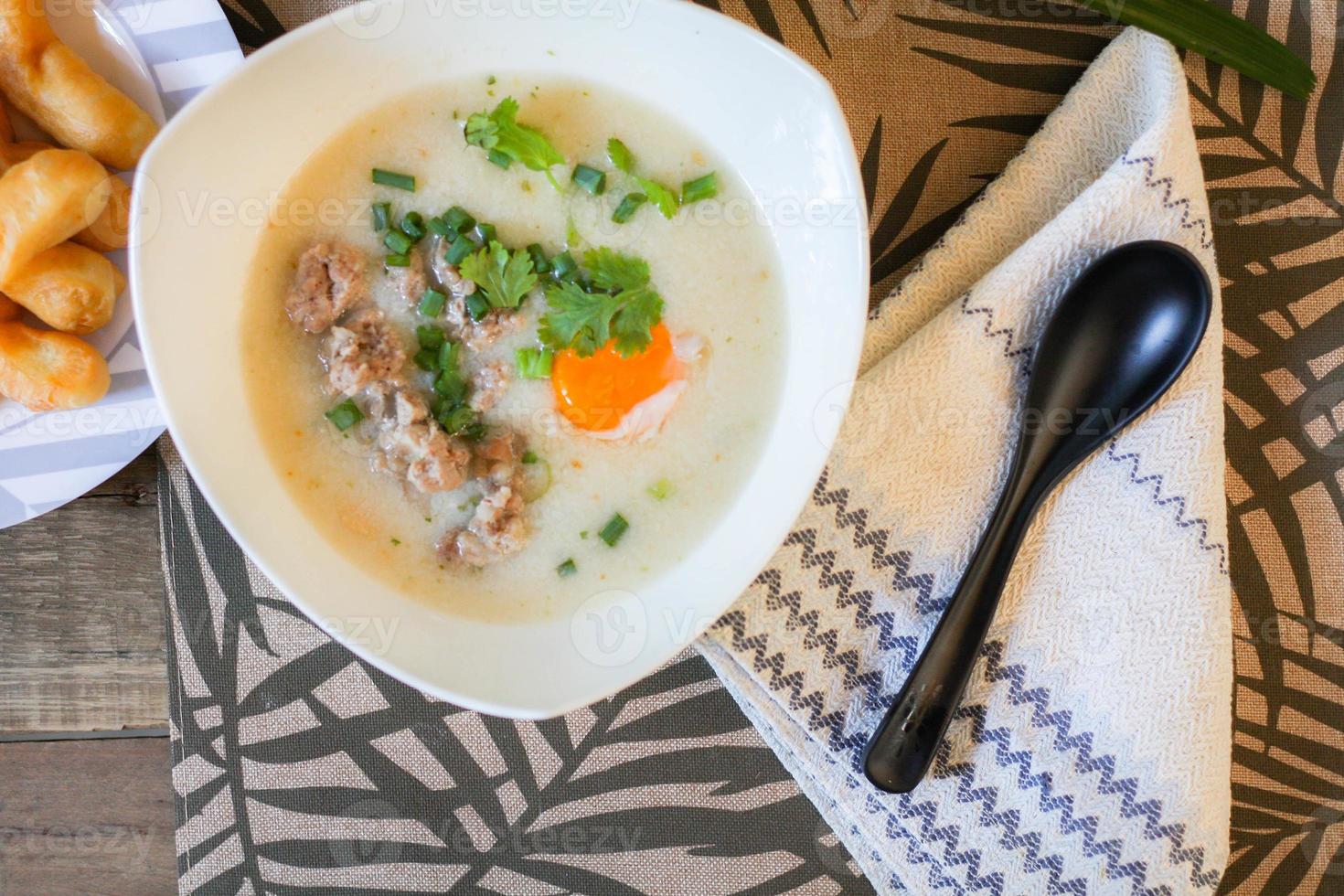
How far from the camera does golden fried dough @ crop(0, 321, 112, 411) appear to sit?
1629 millimetres

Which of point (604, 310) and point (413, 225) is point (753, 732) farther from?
point (413, 225)

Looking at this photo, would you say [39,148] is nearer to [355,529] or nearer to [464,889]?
[355,529]

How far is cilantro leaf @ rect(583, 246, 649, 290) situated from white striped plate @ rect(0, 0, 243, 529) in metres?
0.75

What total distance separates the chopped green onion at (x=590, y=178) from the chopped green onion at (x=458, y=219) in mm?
212

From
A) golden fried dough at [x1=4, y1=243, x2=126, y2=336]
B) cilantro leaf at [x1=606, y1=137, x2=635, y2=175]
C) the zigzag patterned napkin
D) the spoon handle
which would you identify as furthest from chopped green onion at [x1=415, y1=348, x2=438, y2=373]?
the spoon handle

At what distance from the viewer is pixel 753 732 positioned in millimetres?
1923

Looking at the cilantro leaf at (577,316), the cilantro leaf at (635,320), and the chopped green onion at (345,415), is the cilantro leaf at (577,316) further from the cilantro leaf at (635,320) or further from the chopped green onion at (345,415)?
the chopped green onion at (345,415)

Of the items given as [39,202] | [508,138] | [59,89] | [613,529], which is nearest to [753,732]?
[613,529]

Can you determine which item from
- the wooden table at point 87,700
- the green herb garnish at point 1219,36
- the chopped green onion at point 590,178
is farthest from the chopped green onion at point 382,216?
the green herb garnish at point 1219,36

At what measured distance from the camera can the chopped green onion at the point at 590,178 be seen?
5.44 feet

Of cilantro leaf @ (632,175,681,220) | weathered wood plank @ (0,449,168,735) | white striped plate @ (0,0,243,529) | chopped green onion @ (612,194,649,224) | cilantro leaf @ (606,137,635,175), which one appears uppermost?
cilantro leaf @ (606,137,635,175)

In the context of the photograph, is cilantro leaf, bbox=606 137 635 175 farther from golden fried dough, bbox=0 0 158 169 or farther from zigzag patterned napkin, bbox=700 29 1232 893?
golden fried dough, bbox=0 0 158 169

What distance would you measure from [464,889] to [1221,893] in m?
1.62

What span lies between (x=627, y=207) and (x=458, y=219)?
308mm
